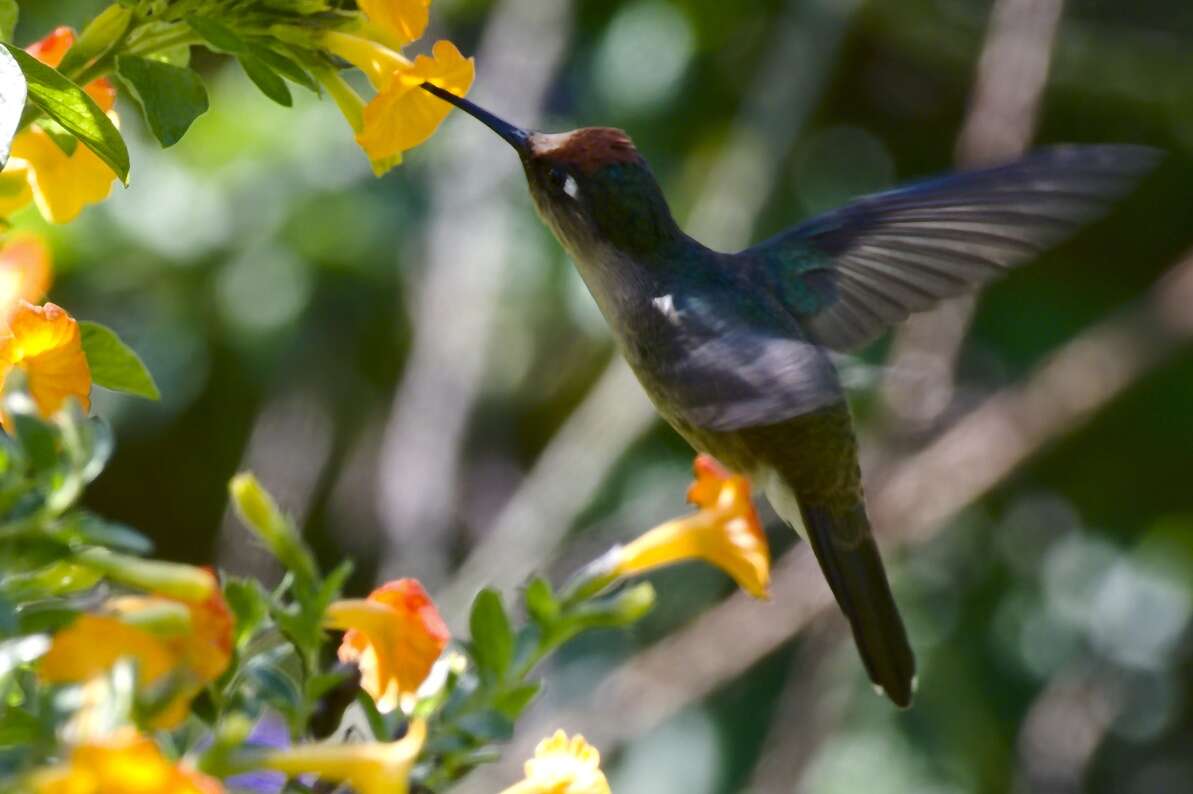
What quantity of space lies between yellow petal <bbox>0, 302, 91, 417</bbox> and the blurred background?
85.2 inches

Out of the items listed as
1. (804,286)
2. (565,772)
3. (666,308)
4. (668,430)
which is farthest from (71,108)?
(668,430)

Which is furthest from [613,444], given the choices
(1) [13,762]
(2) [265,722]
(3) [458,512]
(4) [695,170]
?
(1) [13,762]

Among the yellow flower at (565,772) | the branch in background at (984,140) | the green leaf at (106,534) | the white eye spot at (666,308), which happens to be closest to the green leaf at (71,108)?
the green leaf at (106,534)

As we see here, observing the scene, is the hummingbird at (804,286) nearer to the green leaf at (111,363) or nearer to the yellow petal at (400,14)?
the yellow petal at (400,14)

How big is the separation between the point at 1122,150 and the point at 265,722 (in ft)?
3.94

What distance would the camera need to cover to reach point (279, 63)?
131 centimetres

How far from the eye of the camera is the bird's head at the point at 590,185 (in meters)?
1.95

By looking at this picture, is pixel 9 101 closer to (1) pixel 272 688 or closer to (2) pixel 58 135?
(2) pixel 58 135

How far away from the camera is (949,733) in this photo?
11.9 feet

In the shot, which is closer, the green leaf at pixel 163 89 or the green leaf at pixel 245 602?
the green leaf at pixel 245 602

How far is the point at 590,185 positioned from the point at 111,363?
32.5 inches

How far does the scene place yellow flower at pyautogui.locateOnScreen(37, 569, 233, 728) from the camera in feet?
3.23

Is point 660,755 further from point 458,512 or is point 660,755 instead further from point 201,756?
point 201,756

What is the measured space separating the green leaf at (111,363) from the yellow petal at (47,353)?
0.28ft
